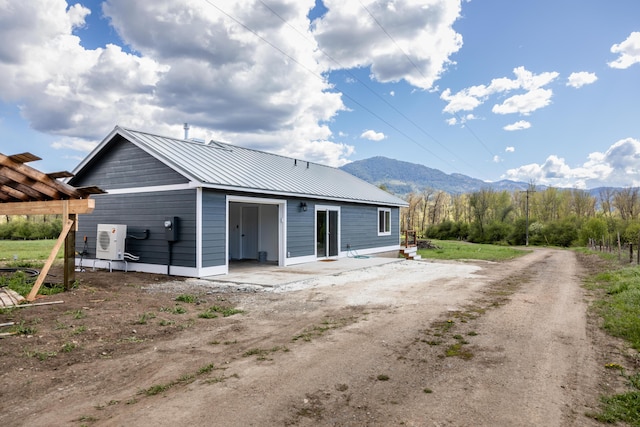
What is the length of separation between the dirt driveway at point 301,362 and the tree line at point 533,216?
2724 cm

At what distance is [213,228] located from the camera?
10188mm

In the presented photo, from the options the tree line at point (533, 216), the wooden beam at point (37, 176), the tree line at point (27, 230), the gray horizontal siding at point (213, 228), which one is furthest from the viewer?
the tree line at point (533, 216)

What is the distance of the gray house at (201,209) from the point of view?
33.2 ft

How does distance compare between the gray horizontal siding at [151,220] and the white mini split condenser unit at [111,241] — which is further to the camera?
the white mini split condenser unit at [111,241]

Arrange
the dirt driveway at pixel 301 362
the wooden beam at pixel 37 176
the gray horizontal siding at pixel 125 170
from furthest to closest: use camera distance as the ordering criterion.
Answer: the gray horizontal siding at pixel 125 170 → the wooden beam at pixel 37 176 → the dirt driveway at pixel 301 362

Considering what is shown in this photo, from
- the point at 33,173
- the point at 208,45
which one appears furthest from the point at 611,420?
the point at 208,45

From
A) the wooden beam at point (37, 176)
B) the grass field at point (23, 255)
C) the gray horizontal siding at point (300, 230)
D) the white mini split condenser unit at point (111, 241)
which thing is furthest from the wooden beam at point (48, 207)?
the gray horizontal siding at point (300, 230)

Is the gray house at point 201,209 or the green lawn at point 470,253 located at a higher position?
the gray house at point 201,209

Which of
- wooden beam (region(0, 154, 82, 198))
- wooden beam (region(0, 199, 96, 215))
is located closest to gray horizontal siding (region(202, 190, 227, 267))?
wooden beam (region(0, 199, 96, 215))

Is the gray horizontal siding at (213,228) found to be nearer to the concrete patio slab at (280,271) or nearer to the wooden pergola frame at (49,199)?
the concrete patio slab at (280,271)

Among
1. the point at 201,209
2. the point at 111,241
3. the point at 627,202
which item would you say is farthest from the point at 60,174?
the point at 627,202

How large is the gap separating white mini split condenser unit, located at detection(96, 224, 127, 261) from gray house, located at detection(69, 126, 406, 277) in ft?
0.09

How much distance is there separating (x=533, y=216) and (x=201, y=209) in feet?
141

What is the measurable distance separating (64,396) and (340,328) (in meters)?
3.17
